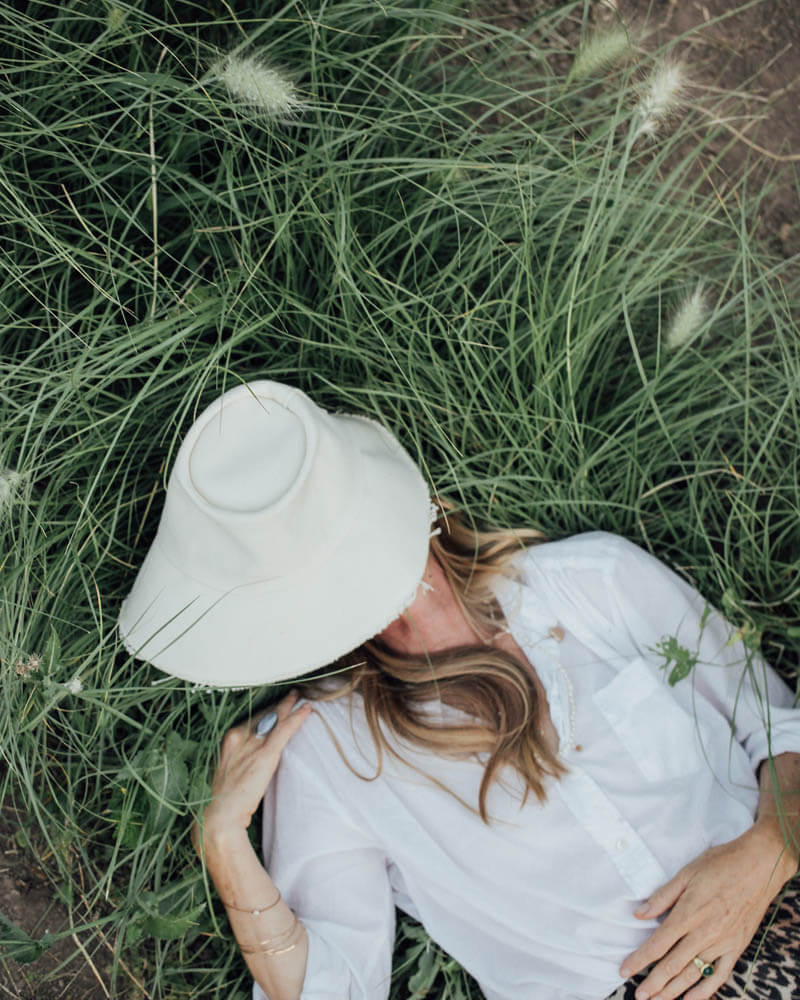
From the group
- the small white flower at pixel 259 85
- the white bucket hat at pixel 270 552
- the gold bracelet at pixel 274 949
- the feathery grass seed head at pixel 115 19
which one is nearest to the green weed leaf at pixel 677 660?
the white bucket hat at pixel 270 552

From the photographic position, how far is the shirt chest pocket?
198 cm

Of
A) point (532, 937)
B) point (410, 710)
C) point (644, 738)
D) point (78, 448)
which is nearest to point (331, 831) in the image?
point (410, 710)

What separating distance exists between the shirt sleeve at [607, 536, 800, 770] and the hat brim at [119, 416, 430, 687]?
2.15ft

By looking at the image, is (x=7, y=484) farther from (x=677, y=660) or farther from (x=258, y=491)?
(x=677, y=660)


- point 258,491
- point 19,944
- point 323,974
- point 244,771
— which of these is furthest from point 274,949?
point 258,491

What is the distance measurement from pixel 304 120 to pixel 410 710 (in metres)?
1.41

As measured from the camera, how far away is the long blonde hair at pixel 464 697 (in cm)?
197

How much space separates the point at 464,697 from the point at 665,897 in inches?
23.9

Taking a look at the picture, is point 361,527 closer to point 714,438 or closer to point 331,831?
point 331,831

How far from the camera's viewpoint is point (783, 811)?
1923 mm

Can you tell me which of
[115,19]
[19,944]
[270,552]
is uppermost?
[115,19]

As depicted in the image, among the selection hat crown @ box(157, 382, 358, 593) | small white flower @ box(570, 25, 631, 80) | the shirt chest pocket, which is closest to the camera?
hat crown @ box(157, 382, 358, 593)

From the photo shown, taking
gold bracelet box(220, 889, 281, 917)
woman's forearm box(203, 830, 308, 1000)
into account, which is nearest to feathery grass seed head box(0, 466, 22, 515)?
woman's forearm box(203, 830, 308, 1000)

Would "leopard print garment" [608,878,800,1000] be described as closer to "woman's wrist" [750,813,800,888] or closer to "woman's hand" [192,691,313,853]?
"woman's wrist" [750,813,800,888]
